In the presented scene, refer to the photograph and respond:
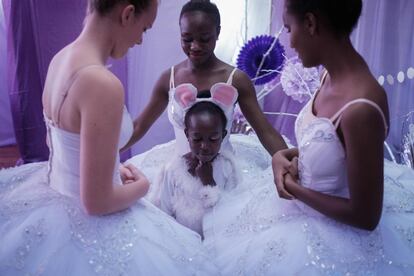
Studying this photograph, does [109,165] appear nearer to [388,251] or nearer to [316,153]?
[316,153]

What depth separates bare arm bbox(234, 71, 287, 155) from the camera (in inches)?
64.0

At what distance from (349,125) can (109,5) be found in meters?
0.62

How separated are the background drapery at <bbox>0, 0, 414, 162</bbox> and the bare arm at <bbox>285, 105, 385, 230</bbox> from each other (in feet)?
4.94

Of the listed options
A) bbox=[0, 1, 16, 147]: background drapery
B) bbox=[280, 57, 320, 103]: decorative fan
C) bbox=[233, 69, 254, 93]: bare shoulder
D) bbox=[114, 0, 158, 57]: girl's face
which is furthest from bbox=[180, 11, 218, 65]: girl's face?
bbox=[0, 1, 16, 147]: background drapery

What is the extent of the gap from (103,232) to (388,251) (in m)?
0.70

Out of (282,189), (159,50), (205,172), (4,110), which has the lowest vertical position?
(4,110)

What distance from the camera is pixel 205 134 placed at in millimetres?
1401

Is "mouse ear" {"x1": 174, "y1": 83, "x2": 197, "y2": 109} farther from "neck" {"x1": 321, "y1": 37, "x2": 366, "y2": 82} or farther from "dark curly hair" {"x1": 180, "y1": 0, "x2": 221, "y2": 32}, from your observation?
"neck" {"x1": 321, "y1": 37, "x2": 366, "y2": 82}

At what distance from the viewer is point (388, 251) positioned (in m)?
1.05

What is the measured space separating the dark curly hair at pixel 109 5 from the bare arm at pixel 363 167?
0.54 m

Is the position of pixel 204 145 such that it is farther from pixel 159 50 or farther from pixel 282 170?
pixel 159 50

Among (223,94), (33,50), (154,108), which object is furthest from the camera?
(33,50)

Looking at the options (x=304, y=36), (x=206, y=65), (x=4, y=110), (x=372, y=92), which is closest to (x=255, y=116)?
(x=206, y=65)

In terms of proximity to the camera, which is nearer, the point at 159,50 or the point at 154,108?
the point at 154,108
